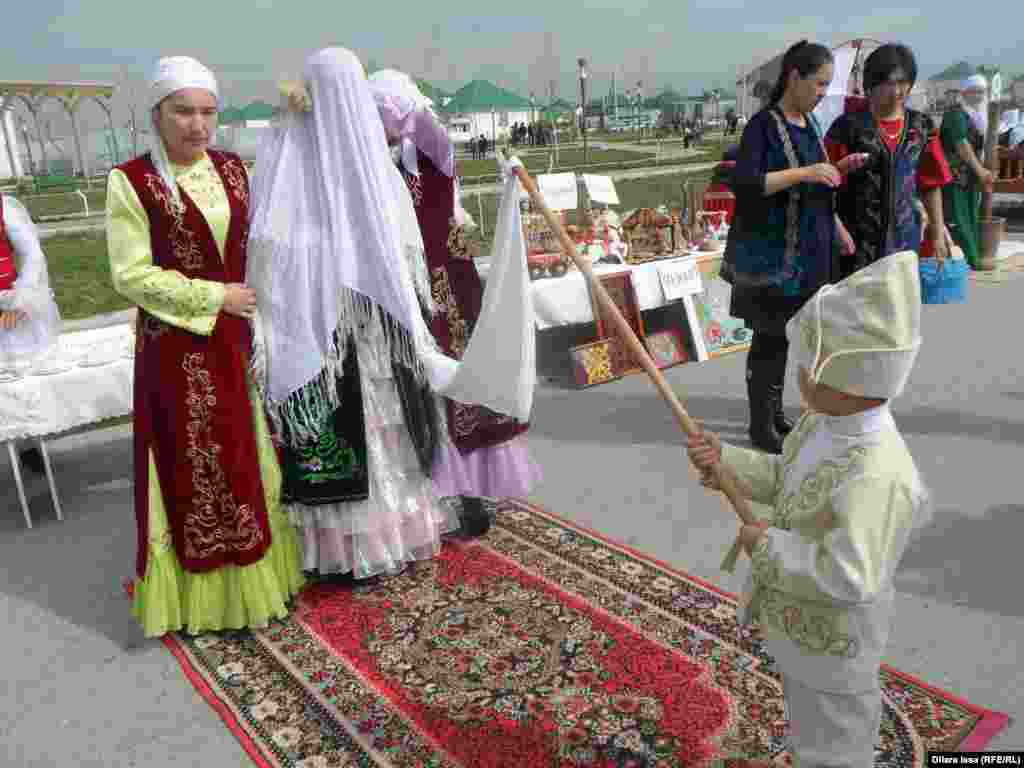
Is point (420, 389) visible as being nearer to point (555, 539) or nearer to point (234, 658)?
point (555, 539)

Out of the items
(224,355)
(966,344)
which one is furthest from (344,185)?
(966,344)

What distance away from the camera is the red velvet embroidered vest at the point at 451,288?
2.95 m

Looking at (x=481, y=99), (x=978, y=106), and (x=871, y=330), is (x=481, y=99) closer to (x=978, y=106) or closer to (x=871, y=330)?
(x=978, y=106)

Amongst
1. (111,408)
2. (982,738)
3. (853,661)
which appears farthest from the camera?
(111,408)

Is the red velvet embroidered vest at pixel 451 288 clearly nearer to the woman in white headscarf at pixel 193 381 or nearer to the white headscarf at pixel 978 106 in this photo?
the woman in white headscarf at pixel 193 381

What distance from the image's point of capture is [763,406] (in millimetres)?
3982

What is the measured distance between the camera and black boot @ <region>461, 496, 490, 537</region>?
3338 mm

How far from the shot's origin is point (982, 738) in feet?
6.68

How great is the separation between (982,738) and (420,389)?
197cm

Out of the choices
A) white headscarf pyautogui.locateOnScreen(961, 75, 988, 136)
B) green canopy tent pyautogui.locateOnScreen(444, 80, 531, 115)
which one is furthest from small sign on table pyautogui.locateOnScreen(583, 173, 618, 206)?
green canopy tent pyautogui.locateOnScreen(444, 80, 531, 115)

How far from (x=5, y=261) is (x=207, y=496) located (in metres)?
2.04

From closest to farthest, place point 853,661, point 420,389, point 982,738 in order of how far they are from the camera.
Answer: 1. point 853,661
2. point 982,738
3. point 420,389

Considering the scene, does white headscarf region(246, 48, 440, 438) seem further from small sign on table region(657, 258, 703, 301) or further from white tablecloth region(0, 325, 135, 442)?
small sign on table region(657, 258, 703, 301)

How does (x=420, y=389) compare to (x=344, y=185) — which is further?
(x=420, y=389)
